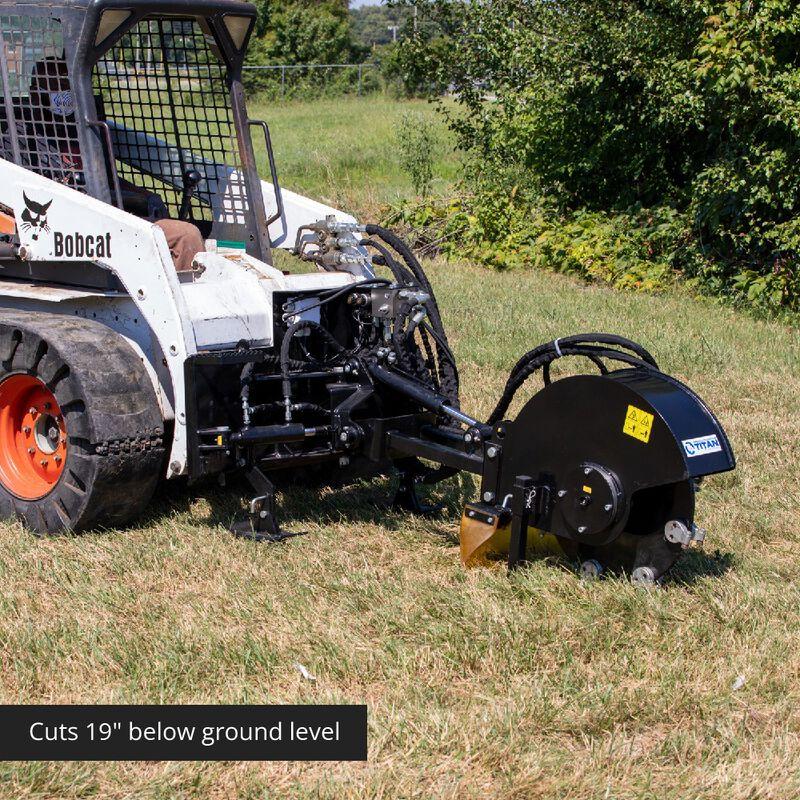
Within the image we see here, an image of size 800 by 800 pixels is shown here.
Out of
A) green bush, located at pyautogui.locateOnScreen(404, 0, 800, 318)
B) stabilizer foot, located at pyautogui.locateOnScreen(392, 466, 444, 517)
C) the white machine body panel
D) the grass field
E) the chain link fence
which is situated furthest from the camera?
the chain link fence

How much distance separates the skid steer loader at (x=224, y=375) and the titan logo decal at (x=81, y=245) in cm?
1

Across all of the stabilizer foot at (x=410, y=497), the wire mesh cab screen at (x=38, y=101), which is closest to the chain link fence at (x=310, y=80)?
the wire mesh cab screen at (x=38, y=101)

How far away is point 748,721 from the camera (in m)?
3.93

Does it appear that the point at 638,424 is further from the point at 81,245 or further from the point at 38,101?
the point at 38,101

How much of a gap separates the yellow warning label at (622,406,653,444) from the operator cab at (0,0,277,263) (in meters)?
2.49

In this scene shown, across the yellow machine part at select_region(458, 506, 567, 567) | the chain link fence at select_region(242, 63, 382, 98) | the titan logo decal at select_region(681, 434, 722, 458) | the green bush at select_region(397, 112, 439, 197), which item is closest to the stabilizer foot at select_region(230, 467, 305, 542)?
the yellow machine part at select_region(458, 506, 567, 567)

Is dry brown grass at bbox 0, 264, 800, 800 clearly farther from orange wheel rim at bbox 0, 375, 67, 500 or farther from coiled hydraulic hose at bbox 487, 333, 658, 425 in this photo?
coiled hydraulic hose at bbox 487, 333, 658, 425

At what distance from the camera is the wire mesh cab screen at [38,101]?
5645 millimetres

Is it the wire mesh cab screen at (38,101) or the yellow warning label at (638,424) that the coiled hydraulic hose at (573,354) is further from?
the wire mesh cab screen at (38,101)

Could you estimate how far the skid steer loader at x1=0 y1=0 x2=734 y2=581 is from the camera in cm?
472

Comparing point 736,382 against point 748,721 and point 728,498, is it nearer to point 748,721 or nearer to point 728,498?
point 728,498

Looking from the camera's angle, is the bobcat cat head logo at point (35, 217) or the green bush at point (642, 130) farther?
the green bush at point (642, 130)

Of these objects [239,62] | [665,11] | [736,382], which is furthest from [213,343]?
[665,11]

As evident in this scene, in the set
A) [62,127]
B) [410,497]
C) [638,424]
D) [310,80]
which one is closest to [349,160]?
[62,127]
